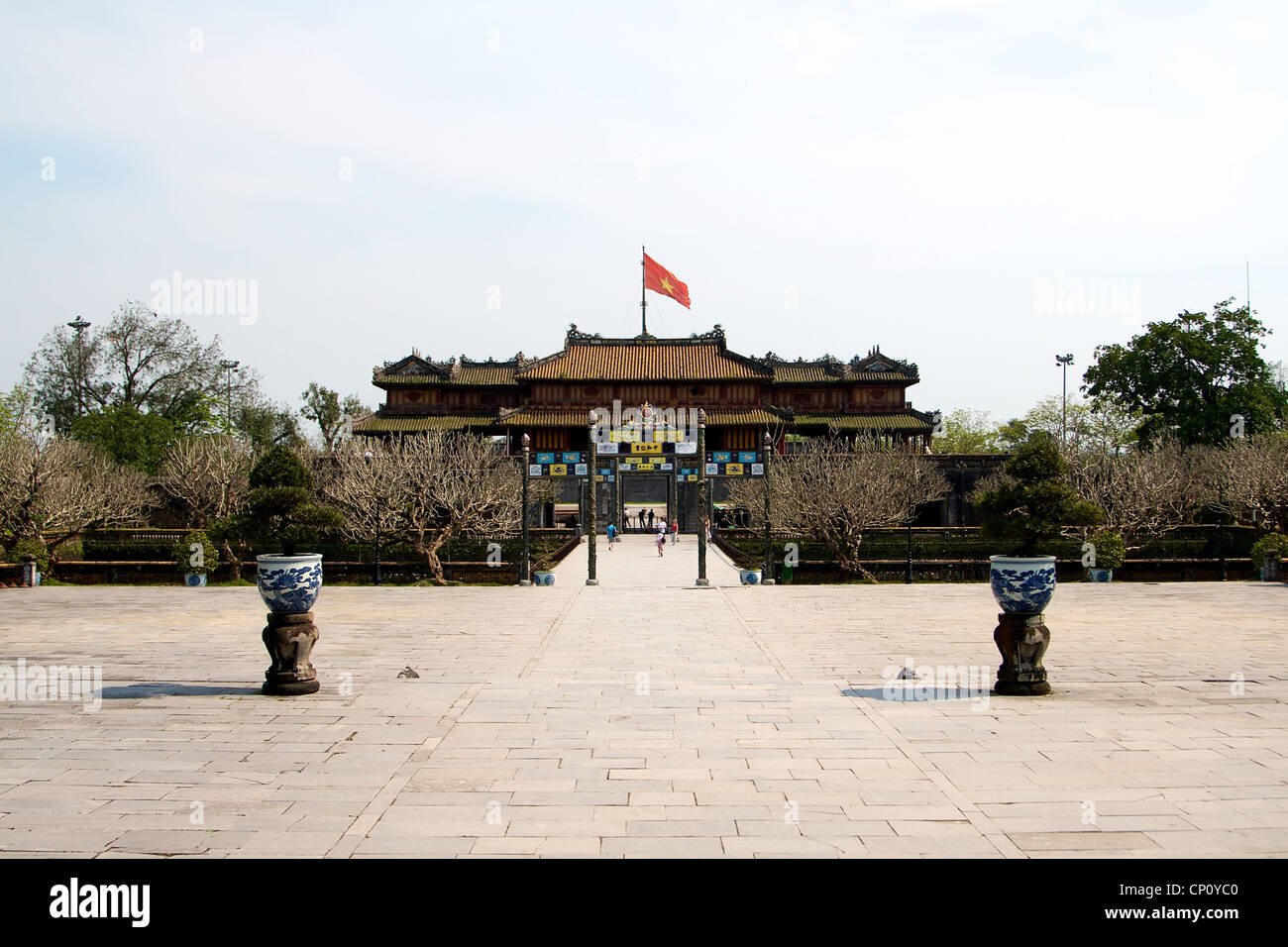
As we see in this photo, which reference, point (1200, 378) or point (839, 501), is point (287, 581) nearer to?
point (839, 501)

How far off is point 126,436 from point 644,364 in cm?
2629

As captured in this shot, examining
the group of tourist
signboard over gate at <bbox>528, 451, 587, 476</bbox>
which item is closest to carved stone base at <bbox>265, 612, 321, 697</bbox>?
the group of tourist

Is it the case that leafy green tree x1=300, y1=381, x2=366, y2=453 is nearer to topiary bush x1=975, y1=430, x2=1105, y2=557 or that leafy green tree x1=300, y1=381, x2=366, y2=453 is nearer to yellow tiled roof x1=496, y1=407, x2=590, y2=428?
yellow tiled roof x1=496, y1=407, x2=590, y2=428

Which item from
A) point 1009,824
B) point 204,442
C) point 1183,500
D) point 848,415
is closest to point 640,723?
point 1009,824

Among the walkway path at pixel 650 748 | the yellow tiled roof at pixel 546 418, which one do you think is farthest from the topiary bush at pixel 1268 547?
the yellow tiled roof at pixel 546 418

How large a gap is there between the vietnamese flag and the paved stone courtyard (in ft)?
107

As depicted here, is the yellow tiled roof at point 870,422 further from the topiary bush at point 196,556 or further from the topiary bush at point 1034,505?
the topiary bush at point 1034,505

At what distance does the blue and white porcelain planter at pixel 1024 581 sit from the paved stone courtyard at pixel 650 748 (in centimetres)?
93

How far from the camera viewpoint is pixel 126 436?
38.2m

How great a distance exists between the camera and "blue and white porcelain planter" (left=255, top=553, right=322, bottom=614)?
29.4 ft

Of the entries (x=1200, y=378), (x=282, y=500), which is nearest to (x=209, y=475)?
(x=282, y=500)

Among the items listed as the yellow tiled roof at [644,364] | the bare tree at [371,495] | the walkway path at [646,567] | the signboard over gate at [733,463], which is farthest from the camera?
the yellow tiled roof at [644,364]

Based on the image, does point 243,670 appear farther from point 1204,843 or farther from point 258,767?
point 1204,843

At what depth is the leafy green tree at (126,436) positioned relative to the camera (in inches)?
1499
